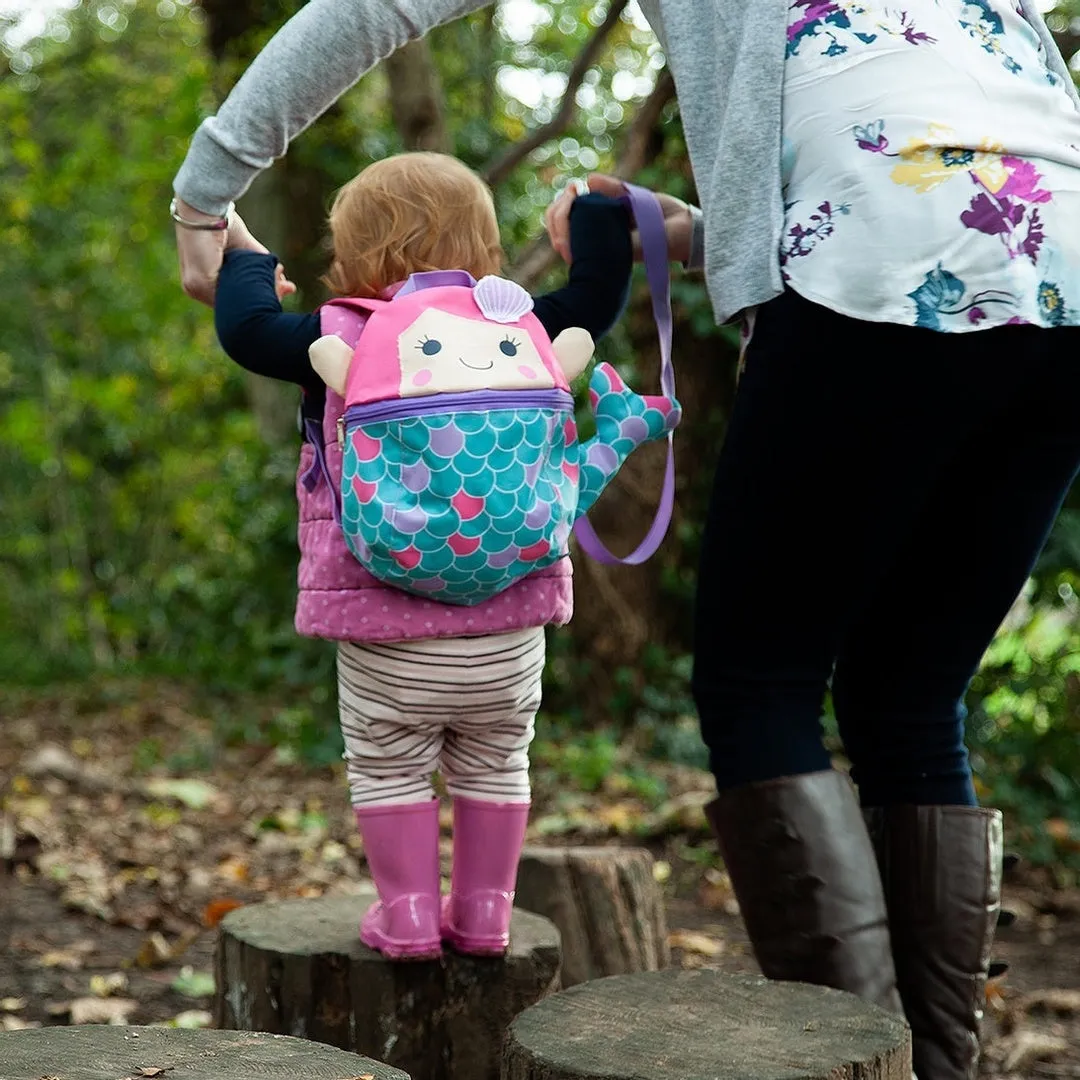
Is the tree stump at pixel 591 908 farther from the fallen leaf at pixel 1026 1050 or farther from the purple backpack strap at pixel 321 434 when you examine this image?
the purple backpack strap at pixel 321 434

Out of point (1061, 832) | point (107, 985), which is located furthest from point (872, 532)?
point (1061, 832)

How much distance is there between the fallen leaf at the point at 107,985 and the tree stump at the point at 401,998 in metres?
1.00

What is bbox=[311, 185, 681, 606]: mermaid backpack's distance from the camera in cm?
198

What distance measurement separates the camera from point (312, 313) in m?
2.13

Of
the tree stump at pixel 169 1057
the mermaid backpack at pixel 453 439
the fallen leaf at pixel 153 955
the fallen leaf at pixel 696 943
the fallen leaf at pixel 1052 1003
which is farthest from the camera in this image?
the fallen leaf at pixel 696 943

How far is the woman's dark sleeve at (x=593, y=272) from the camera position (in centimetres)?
223

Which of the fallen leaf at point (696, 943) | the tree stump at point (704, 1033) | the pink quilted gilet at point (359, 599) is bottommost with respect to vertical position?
the fallen leaf at point (696, 943)

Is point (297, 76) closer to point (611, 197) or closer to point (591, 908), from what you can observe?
point (611, 197)

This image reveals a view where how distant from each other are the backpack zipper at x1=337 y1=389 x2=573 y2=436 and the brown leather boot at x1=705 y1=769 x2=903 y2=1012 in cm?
61

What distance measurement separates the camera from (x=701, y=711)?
2.11 metres

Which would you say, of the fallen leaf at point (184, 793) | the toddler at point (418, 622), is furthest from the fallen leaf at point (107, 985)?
the fallen leaf at point (184, 793)

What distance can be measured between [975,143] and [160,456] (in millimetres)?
9109

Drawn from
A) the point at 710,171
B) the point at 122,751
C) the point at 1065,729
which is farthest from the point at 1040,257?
the point at 122,751

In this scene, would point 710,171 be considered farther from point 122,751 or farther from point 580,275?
point 122,751
